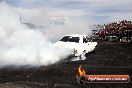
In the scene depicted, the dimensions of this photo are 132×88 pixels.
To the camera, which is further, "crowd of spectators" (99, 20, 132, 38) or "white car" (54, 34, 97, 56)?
"crowd of spectators" (99, 20, 132, 38)

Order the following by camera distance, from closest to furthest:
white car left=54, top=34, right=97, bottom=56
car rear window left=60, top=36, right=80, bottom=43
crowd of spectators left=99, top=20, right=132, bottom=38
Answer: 1. white car left=54, top=34, right=97, bottom=56
2. car rear window left=60, top=36, right=80, bottom=43
3. crowd of spectators left=99, top=20, right=132, bottom=38

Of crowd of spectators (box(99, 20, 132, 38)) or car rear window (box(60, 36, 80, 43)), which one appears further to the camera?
crowd of spectators (box(99, 20, 132, 38))

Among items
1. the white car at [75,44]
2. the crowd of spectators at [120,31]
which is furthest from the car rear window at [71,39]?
the crowd of spectators at [120,31]

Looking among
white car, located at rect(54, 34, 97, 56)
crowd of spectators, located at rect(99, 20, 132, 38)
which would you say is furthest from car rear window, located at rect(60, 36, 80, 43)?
crowd of spectators, located at rect(99, 20, 132, 38)

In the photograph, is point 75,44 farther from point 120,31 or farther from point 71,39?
→ point 120,31

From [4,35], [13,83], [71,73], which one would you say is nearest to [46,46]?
[4,35]

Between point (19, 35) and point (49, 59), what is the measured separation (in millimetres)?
2746

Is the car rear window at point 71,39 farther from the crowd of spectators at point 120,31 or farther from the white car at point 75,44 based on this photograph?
the crowd of spectators at point 120,31

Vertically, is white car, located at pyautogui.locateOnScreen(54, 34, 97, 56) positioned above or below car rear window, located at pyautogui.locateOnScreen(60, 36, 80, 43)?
below

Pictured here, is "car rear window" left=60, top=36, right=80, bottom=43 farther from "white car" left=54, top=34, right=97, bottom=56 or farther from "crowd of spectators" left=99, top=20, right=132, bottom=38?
"crowd of spectators" left=99, top=20, right=132, bottom=38

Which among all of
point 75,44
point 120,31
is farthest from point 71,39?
point 120,31

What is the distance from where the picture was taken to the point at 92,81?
12.6 metres

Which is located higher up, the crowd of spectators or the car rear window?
the car rear window

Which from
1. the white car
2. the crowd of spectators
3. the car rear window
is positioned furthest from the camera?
the crowd of spectators
